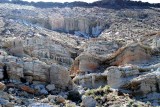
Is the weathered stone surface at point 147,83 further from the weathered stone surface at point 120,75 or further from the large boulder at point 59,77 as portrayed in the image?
the large boulder at point 59,77

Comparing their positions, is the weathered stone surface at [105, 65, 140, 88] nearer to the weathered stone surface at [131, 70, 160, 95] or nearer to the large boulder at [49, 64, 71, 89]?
the weathered stone surface at [131, 70, 160, 95]

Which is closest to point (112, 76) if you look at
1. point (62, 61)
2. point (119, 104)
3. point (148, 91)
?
point (148, 91)

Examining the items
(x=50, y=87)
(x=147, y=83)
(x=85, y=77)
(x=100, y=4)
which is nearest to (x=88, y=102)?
(x=50, y=87)

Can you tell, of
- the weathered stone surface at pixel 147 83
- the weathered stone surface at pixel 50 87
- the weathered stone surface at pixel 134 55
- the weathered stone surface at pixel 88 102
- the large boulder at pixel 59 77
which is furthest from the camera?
the weathered stone surface at pixel 134 55

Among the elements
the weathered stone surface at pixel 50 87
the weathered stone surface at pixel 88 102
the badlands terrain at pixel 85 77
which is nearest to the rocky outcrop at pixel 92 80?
the badlands terrain at pixel 85 77

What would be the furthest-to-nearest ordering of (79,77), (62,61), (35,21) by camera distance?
(35,21) → (62,61) → (79,77)

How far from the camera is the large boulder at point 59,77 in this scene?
27812 mm

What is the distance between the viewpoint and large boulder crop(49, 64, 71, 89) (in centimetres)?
2781

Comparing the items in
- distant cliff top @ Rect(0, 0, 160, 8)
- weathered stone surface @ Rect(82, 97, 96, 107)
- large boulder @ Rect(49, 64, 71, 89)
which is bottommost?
distant cliff top @ Rect(0, 0, 160, 8)

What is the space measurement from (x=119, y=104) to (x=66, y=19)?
203ft

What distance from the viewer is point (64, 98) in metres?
25.8

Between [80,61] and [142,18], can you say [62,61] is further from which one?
[142,18]

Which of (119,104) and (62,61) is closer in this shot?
(119,104)

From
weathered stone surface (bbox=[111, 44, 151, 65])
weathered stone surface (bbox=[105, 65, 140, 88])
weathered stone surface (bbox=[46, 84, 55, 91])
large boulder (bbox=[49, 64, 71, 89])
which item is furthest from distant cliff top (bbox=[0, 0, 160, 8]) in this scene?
weathered stone surface (bbox=[46, 84, 55, 91])
